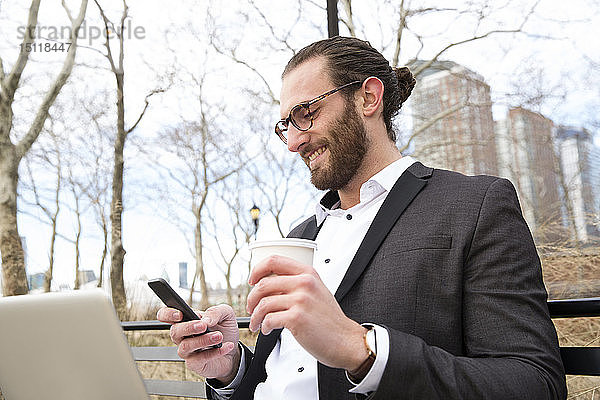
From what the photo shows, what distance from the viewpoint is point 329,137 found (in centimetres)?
137

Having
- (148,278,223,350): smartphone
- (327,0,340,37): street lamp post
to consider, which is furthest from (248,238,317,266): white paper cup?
(327,0,340,37): street lamp post

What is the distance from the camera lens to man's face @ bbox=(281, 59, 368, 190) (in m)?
1.37

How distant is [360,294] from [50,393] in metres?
0.70

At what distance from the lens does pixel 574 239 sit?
464 cm

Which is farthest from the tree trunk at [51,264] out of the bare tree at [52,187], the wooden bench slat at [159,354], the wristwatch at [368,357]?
Result: the wristwatch at [368,357]

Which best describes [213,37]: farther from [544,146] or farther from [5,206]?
[544,146]

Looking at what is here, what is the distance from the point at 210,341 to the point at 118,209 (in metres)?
5.67

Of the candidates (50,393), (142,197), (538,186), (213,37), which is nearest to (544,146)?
(538,186)

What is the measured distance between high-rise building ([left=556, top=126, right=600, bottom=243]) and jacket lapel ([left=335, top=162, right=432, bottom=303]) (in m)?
3.89

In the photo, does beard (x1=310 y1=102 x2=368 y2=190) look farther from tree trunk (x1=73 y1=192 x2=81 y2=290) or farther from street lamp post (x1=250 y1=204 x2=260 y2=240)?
tree trunk (x1=73 y1=192 x2=81 y2=290)

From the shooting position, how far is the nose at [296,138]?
4.52 feet

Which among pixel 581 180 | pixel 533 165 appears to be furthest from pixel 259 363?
pixel 533 165

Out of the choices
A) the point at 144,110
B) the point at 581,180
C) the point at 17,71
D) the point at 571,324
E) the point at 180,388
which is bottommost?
the point at 571,324

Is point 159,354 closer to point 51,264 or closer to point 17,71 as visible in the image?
point 51,264
